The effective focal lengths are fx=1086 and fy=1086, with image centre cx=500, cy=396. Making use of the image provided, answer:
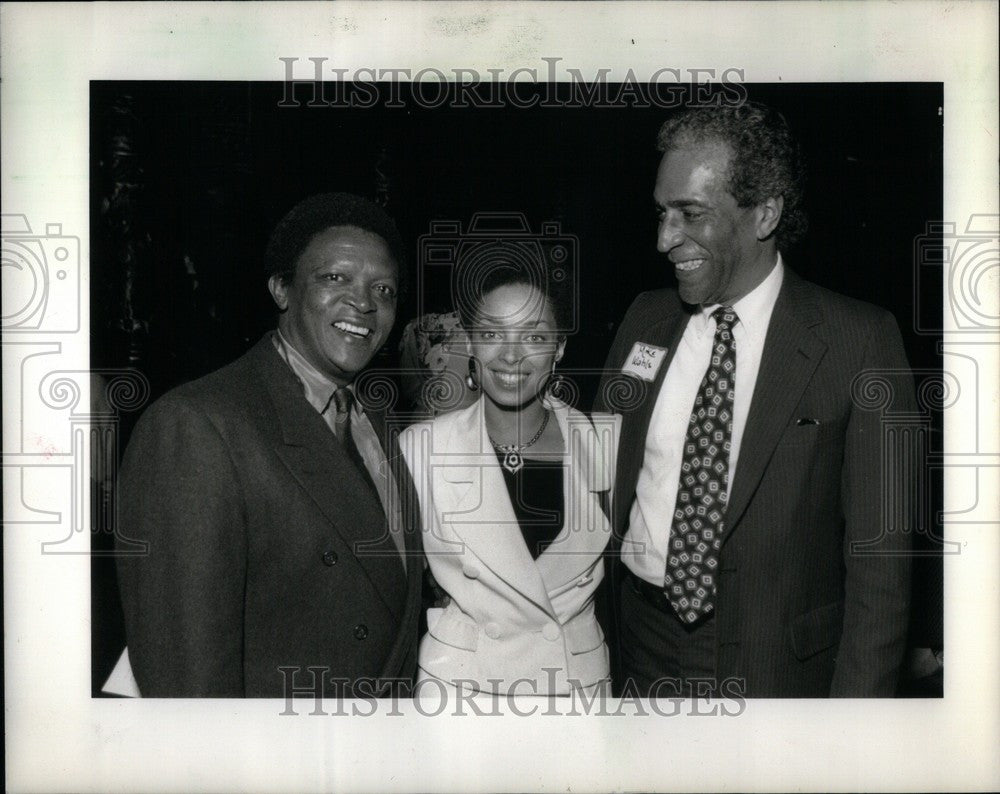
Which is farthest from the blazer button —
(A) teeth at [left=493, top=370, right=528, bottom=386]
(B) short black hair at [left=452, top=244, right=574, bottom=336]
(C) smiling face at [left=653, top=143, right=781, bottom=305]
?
(C) smiling face at [left=653, top=143, right=781, bottom=305]

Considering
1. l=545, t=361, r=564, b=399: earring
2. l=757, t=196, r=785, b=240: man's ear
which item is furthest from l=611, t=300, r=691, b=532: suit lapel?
l=757, t=196, r=785, b=240: man's ear

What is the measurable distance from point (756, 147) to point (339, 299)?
1072mm

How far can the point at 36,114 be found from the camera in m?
2.71

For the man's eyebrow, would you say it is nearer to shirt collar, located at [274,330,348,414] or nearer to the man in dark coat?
the man in dark coat

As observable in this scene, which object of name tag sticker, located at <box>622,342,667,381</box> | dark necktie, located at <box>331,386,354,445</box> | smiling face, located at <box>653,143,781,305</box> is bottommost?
dark necktie, located at <box>331,386,354,445</box>

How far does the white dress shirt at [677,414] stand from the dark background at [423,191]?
5.5 inches

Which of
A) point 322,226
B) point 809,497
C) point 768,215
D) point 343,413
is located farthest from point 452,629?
point 768,215

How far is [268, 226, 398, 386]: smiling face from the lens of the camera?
2.61 m

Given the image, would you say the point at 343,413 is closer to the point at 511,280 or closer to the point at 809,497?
the point at 511,280

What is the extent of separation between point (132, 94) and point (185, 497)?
1.01 m

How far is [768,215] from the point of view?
103 inches

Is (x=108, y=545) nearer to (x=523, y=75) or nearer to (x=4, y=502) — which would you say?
(x=4, y=502)

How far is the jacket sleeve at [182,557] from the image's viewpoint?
8.50 ft

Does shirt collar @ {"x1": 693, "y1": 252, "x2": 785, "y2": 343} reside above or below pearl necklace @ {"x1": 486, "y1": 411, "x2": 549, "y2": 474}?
above
